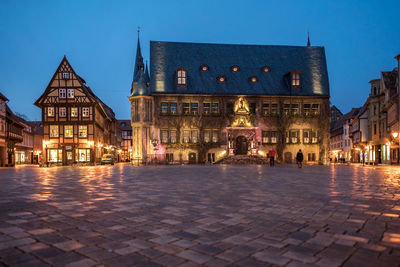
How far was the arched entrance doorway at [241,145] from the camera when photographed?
40.5 metres

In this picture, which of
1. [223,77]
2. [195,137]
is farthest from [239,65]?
[195,137]

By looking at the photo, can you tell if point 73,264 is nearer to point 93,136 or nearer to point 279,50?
point 93,136

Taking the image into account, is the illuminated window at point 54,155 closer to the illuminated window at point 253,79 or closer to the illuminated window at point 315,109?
the illuminated window at point 253,79

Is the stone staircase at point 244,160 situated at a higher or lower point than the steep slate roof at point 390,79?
lower

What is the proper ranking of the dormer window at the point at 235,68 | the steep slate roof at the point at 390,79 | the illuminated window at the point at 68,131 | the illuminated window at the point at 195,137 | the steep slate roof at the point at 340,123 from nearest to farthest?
the illuminated window at the point at 195,137 → the steep slate roof at the point at 390,79 → the illuminated window at the point at 68,131 → the dormer window at the point at 235,68 → the steep slate roof at the point at 340,123

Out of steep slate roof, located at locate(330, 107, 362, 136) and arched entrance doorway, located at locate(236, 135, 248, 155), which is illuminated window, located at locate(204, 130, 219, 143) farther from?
steep slate roof, located at locate(330, 107, 362, 136)

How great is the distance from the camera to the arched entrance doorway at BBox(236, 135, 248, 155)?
40.5 meters

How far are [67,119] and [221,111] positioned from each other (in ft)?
65.9

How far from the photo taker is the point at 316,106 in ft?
137

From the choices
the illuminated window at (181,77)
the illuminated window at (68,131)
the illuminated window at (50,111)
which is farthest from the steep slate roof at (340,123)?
the illuminated window at (50,111)

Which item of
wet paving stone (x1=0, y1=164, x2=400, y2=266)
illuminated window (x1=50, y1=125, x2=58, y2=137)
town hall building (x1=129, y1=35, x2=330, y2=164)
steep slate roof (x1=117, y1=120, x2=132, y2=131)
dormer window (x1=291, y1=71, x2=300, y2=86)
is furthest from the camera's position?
steep slate roof (x1=117, y1=120, x2=132, y2=131)

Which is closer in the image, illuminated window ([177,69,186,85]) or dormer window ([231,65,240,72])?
illuminated window ([177,69,186,85])

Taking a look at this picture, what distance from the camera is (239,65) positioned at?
43.2m

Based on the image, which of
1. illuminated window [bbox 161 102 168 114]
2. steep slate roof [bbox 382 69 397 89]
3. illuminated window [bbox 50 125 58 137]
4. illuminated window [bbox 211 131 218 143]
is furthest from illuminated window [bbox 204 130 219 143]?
steep slate roof [bbox 382 69 397 89]
